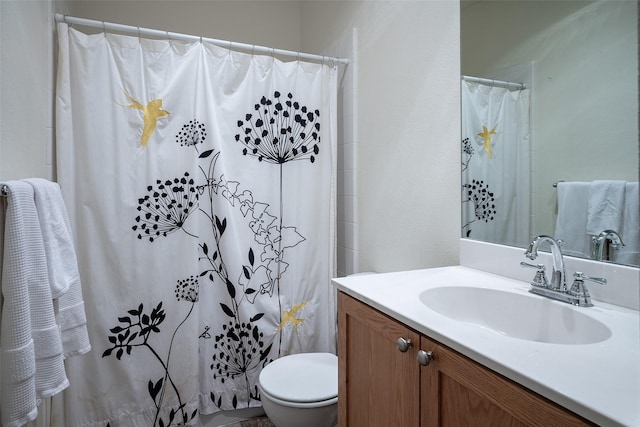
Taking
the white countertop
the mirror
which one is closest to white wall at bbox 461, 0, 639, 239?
the mirror

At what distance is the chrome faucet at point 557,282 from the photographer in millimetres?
895

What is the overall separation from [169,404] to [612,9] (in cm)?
223

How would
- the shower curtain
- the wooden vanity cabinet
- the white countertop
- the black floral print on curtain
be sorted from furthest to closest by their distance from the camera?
the black floral print on curtain < the shower curtain < the wooden vanity cabinet < the white countertop

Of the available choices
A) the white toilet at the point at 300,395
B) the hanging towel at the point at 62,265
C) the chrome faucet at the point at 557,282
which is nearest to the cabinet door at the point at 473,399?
the chrome faucet at the point at 557,282

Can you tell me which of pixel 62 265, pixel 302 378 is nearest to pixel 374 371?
pixel 302 378

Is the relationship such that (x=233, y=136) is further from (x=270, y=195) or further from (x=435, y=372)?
(x=435, y=372)

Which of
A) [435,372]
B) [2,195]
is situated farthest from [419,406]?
[2,195]

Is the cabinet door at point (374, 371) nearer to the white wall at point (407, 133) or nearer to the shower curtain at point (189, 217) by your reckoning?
the white wall at point (407, 133)

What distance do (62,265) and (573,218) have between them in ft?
5.27

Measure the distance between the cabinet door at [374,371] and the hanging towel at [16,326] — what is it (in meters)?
0.87

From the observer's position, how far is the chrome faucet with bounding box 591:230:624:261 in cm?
91

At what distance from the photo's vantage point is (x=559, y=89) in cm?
104

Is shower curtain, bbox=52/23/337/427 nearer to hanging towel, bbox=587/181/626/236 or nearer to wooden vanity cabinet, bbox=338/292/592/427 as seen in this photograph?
wooden vanity cabinet, bbox=338/292/592/427

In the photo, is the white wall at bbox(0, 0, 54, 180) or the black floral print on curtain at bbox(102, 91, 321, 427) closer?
the white wall at bbox(0, 0, 54, 180)
